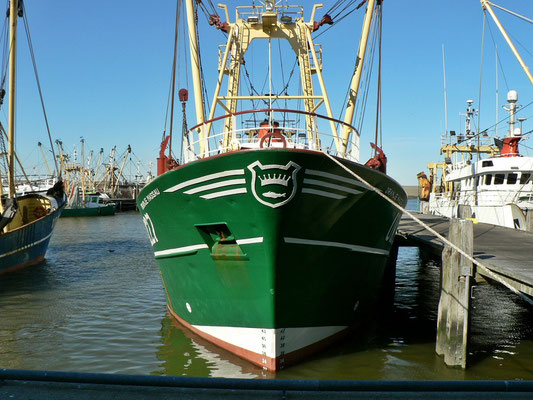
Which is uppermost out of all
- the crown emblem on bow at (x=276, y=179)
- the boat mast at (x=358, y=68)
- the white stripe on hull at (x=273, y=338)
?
the boat mast at (x=358, y=68)

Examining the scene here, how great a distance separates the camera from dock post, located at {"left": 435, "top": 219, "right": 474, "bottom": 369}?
298 inches

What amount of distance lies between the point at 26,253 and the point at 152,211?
13.1 metres

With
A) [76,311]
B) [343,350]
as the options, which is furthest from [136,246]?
[343,350]

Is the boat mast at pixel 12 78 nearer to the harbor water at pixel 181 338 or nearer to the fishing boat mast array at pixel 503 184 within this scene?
the harbor water at pixel 181 338

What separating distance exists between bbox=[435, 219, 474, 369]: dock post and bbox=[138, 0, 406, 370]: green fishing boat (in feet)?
4.95

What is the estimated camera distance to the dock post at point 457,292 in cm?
757

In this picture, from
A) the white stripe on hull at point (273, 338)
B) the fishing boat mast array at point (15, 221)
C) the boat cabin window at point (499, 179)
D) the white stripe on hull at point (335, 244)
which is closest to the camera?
the white stripe on hull at point (335, 244)

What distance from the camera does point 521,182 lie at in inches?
842

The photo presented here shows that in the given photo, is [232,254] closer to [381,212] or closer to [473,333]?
[381,212]

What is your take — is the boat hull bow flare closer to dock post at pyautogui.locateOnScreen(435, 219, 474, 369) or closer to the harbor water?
the harbor water

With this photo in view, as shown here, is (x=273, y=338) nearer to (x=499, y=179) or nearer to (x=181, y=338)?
(x=181, y=338)

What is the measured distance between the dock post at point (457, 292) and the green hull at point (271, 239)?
151 cm

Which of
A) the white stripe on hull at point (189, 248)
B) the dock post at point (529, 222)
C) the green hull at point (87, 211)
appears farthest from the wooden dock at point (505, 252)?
the green hull at point (87, 211)

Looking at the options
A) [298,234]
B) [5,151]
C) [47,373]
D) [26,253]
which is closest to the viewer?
[47,373]
